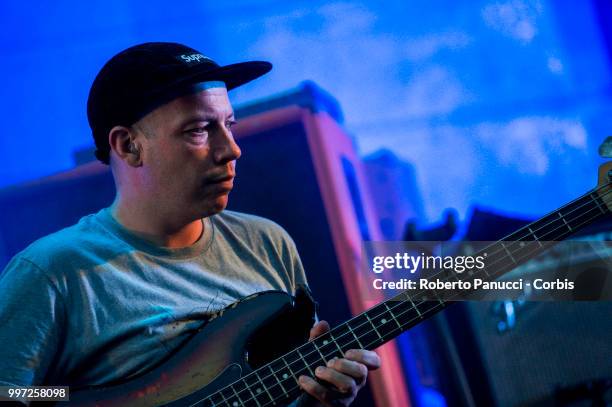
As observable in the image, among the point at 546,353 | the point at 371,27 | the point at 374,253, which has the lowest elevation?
the point at 546,353

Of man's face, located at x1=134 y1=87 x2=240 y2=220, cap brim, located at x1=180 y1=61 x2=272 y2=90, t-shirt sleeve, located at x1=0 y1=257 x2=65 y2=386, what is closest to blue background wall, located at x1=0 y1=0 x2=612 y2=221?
cap brim, located at x1=180 y1=61 x2=272 y2=90

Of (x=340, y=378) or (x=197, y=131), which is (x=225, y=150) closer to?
(x=197, y=131)

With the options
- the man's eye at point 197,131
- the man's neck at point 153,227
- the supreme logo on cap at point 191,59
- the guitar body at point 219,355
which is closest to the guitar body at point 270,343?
the guitar body at point 219,355

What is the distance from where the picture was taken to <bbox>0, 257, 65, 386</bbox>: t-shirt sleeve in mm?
1266

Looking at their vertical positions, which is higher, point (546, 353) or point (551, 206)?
point (551, 206)

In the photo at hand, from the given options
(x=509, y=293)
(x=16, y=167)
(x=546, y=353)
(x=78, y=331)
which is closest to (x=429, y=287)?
(x=509, y=293)

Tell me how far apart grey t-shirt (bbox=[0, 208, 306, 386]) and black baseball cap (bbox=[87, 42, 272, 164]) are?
0.68 feet

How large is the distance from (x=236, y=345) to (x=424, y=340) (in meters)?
0.54

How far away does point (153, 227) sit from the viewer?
1.43 m

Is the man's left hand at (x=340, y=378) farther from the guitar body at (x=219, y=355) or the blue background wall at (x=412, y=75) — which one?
the blue background wall at (x=412, y=75)

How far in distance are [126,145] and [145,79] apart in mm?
143

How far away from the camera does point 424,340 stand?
5.53 ft

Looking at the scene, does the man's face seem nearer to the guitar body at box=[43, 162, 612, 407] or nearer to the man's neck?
the man's neck

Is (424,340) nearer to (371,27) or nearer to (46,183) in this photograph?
(371,27)
